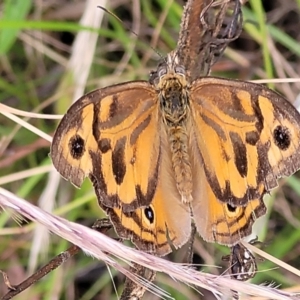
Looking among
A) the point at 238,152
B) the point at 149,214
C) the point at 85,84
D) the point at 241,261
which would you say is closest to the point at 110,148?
the point at 149,214

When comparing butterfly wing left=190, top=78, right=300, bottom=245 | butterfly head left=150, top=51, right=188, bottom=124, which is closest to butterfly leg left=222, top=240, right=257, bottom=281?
butterfly wing left=190, top=78, right=300, bottom=245

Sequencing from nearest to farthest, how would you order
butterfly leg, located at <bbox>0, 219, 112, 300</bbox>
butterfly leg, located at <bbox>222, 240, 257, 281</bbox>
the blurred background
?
butterfly leg, located at <bbox>0, 219, 112, 300</bbox>, butterfly leg, located at <bbox>222, 240, 257, 281</bbox>, the blurred background

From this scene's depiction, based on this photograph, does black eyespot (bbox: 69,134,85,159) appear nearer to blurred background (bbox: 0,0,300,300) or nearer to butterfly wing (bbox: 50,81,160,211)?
butterfly wing (bbox: 50,81,160,211)

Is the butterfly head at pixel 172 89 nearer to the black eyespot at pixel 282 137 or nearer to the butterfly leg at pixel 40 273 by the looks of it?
the black eyespot at pixel 282 137

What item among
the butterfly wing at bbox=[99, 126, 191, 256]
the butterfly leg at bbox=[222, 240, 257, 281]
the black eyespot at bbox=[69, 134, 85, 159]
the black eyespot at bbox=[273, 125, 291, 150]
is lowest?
the butterfly leg at bbox=[222, 240, 257, 281]

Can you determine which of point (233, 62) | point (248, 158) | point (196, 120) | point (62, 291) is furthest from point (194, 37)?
A: point (62, 291)

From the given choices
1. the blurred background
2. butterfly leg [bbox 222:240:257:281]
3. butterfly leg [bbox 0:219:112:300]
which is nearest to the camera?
butterfly leg [bbox 0:219:112:300]

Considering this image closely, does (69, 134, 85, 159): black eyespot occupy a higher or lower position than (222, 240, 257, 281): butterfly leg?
higher
